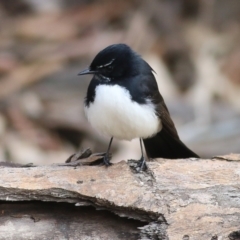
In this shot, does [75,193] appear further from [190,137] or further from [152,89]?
[190,137]

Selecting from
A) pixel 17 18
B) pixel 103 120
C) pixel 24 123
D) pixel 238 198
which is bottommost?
pixel 238 198

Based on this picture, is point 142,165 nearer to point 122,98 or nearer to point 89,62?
point 122,98

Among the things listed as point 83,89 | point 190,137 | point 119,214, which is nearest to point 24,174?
point 119,214

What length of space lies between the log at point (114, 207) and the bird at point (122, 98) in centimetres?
31

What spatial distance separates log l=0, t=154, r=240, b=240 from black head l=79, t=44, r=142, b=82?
69 cm

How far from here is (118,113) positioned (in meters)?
4.16

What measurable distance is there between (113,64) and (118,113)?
34 cm

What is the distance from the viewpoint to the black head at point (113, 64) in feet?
14.1

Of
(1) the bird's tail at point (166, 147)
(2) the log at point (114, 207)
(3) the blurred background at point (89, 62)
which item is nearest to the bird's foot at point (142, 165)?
(2) the log at point (114, 207)

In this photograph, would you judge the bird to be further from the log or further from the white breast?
the log

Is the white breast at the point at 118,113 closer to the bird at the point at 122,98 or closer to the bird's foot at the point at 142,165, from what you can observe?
the bird at the point at 122,98

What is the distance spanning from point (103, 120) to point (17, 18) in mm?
4197

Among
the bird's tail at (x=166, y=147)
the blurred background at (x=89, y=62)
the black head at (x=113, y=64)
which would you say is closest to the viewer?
the black head at (x=113, y=64)

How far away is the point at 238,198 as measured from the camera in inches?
155
